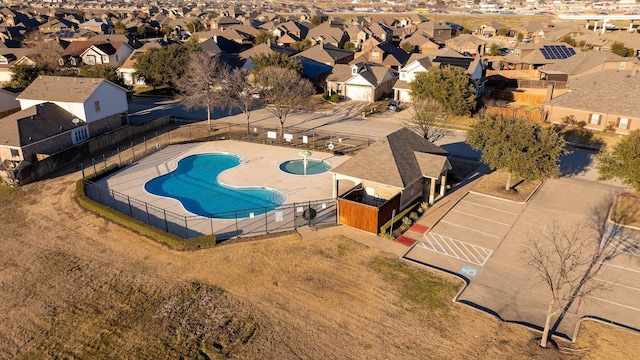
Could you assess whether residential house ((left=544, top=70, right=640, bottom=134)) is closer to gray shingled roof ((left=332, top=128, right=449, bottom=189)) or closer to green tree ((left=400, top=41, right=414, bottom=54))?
gray shingled roof ((left=332, top=128, right=449, bottom=189))

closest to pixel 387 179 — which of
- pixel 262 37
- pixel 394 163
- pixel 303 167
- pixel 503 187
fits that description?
pixel 394 163

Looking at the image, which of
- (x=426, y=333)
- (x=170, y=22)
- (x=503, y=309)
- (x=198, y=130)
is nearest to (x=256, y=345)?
(x=426, y=333)

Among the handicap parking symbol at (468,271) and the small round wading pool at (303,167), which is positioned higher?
the small round wading pool at (303,167)

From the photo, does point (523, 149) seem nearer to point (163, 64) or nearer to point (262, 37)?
point (163, 64)

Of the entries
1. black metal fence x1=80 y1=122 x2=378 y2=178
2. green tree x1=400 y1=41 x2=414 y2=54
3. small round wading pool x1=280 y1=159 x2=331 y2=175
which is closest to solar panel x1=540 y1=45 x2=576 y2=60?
green tree x1=400 y1=41 x2=414 y2=54

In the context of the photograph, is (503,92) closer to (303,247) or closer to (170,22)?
(303,247)

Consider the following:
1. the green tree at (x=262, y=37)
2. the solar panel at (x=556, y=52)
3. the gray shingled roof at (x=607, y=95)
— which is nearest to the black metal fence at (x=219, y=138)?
the gray shingled roof at (x=607, y=95)

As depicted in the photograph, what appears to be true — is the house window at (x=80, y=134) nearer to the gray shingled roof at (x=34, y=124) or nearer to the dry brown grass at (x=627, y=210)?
the gray shingled roof at (x=34, y=124)
